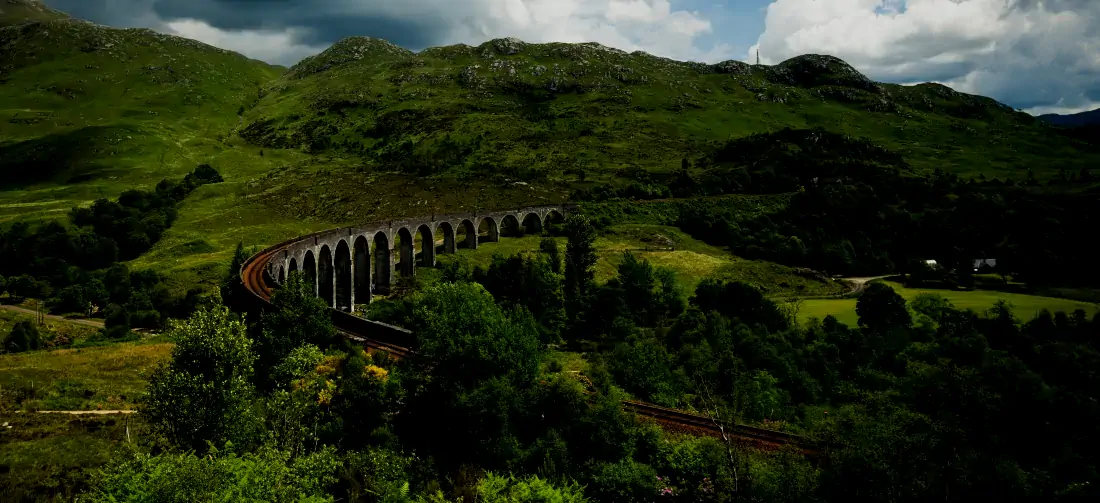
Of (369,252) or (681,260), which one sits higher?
(369,252)

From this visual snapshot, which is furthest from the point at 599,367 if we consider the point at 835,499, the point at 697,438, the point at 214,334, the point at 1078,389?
the point at 1078,389

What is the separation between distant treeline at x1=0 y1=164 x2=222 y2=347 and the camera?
70125 mm

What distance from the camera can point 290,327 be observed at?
108 feet

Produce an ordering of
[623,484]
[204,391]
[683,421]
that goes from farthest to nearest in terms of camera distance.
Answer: [683,421] → [623,484] → [204,391]

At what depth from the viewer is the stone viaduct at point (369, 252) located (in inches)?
2506

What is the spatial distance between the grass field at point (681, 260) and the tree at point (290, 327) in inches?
1749

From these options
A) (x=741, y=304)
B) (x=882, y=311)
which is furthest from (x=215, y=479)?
(x=882, y=311)

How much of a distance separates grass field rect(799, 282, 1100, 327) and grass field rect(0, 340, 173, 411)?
6470 cm

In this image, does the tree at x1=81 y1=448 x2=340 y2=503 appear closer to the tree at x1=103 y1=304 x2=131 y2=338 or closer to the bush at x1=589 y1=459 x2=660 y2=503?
the bush at x1=589 y1=459 x2=660 y2=503

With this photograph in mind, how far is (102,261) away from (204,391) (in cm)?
9331

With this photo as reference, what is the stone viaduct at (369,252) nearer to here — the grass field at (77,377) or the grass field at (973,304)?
the grass field at (77,377)

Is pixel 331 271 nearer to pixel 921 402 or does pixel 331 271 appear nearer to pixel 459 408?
pixel 459 408

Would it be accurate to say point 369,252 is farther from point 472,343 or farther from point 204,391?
point 204,391

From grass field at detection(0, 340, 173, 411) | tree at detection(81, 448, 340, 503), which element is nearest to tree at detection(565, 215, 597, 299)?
grass field at detection(0, 340, 173, 411)
